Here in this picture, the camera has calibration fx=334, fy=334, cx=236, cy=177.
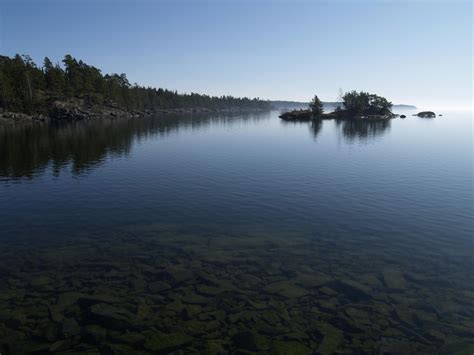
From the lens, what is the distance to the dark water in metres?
16.7

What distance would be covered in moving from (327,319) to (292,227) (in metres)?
13.5

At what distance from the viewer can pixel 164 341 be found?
52.7ft

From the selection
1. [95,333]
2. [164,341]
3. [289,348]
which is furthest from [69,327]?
[289,348]

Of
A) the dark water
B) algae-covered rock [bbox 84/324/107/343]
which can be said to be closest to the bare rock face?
the dark water

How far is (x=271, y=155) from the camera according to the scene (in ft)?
247

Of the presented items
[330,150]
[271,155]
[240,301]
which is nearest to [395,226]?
[240,301]

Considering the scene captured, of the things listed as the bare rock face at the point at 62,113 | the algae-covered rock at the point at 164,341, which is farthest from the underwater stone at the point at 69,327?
the bare rock face at the point at 62,113

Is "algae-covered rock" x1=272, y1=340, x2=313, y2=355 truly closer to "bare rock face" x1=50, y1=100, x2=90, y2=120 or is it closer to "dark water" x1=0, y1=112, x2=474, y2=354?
"dark water" x1=0, y1=112, x2=474, y2=354

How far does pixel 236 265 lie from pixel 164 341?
28.2ft

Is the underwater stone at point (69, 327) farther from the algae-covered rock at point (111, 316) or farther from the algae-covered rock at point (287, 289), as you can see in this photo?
the algae-covered rock at point (287, 289)

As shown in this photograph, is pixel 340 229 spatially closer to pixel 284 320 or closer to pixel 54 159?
pixel 284 320

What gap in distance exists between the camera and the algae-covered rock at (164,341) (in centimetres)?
1570

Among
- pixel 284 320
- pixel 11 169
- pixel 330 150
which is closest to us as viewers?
pixel 284 320

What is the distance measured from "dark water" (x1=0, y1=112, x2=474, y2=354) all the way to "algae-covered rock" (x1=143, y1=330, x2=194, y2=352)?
66mm
